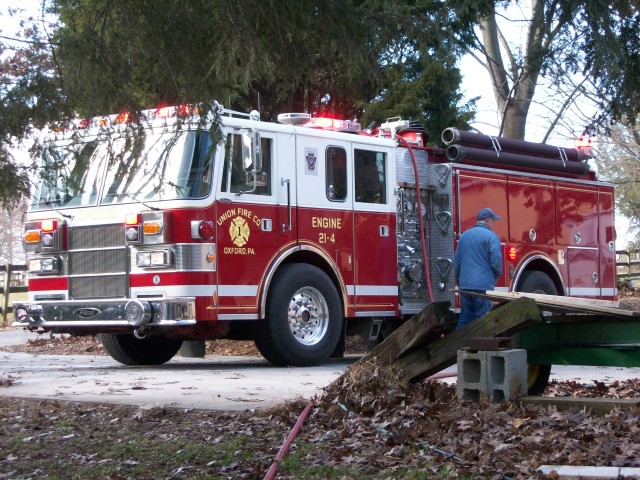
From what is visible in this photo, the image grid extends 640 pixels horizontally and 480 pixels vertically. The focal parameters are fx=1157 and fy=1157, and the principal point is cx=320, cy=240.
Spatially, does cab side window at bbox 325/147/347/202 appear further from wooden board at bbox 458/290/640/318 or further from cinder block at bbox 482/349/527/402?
cinder block at bbox 482/349/527/402

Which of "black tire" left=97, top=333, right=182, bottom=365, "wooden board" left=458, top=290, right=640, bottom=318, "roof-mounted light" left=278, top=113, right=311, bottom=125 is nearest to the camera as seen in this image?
"wooden board" left=458, top=290, right=640, bottom=318

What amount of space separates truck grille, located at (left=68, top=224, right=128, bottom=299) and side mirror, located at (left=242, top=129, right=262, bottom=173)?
158cm

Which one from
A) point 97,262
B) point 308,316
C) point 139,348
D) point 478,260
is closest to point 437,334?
point 478,260

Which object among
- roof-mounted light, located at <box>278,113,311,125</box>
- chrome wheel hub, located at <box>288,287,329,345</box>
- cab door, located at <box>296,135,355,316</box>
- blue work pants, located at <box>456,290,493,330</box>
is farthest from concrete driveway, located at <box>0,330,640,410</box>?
roof-mounted light, located at <box>278,113,311,125</box>

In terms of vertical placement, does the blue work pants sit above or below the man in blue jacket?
below

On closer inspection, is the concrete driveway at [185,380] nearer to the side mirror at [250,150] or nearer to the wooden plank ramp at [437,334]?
the wooden plank ramp at [437,334]

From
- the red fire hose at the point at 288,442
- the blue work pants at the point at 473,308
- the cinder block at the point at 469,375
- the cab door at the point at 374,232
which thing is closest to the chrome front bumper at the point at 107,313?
the cab door at the point at 374,232

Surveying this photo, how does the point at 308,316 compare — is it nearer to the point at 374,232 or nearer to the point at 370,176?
the point at 374,232

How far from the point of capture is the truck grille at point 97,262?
12.9 meters

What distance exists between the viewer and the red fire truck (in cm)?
1259

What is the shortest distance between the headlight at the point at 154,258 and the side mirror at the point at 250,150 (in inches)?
50.9

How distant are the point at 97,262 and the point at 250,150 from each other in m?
2.17

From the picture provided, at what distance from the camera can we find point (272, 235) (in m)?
13.2

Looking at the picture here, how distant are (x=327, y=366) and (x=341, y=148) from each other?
2.71 metres
